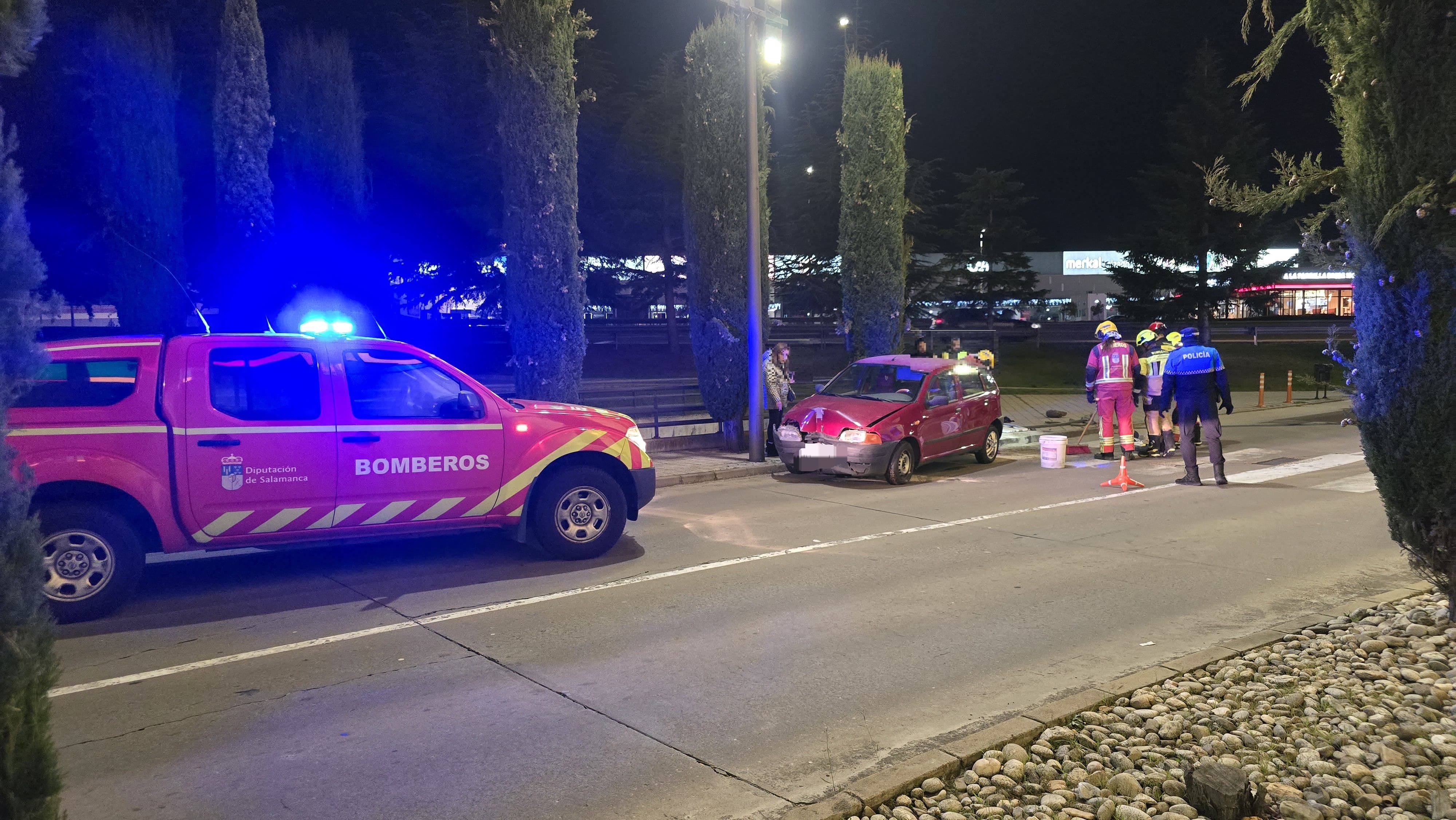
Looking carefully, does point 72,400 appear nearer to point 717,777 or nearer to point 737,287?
point 717,777

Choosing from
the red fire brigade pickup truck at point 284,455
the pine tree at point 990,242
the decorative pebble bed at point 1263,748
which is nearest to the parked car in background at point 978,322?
the pine tree at point 990,242

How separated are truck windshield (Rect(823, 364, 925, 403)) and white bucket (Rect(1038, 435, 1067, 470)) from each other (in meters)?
2.52

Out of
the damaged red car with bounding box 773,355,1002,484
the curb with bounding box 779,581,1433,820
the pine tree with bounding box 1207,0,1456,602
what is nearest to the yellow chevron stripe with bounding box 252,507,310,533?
the curb with bounding box 779,581,1433,820

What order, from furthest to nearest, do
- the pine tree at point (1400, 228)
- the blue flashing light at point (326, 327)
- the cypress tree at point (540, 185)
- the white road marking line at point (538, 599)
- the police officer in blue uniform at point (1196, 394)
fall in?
the cypress tree at point (540, 185), the police officer in blue uniform at point (1196, 394), the blue flashing light at point (326, 327), the white road marking line at point (538, 599), the pine tree at point (1400, 228)

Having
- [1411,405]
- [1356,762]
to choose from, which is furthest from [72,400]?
[1411,405]

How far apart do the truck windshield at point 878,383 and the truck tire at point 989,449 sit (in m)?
2.01

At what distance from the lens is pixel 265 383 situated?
297 inches

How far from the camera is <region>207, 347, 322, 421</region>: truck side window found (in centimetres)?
738

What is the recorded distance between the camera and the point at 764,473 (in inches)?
574

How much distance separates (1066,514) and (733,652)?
6123 millimetres

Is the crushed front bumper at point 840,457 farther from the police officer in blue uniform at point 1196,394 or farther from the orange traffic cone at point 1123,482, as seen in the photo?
the police officer in blue uniform at point 1196,394

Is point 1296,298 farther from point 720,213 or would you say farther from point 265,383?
point 265,383

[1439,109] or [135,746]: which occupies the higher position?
[1439,109]

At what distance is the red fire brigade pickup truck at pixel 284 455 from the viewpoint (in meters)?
6.82
